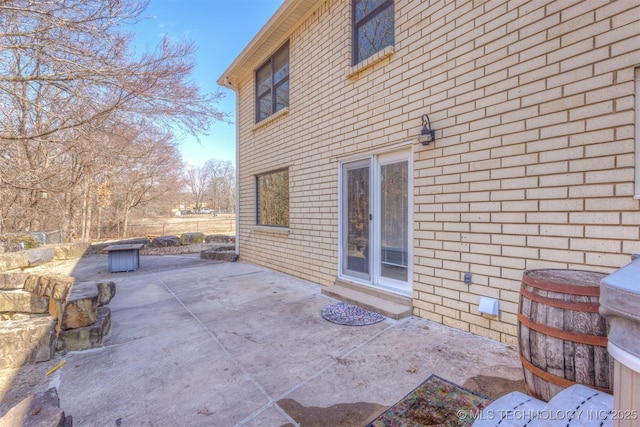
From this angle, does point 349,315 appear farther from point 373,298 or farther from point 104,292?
point 104,292

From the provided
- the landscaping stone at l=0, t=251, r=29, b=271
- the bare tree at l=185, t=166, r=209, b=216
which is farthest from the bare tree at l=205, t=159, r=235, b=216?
the landscaping stone at l=0, t=251, r=29, b=271

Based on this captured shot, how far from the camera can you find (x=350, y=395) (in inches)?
82.4

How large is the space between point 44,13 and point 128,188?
1343 centimetres

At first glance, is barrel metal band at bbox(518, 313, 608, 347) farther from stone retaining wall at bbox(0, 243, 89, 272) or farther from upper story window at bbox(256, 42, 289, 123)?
stone retaining wall at bbox(0, 243, 89, 272)

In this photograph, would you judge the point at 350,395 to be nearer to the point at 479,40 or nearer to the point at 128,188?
the point at 479,40

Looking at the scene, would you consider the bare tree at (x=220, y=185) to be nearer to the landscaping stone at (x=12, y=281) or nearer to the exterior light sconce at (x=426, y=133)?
the landscaping stone at (x=12, y=281)

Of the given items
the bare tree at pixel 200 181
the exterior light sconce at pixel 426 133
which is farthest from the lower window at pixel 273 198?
the bare tree at pixel 200 181

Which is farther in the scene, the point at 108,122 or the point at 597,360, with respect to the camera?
the point at 108,122

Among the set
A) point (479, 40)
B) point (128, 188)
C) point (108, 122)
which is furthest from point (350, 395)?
point (128, 188)

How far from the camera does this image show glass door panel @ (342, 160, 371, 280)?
4355 millimetres

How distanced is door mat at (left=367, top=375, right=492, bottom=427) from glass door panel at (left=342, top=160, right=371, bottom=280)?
2.26 metres

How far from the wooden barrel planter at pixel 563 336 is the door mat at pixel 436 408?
0.36 meters

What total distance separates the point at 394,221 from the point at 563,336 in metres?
2.50

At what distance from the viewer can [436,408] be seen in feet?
6.27
